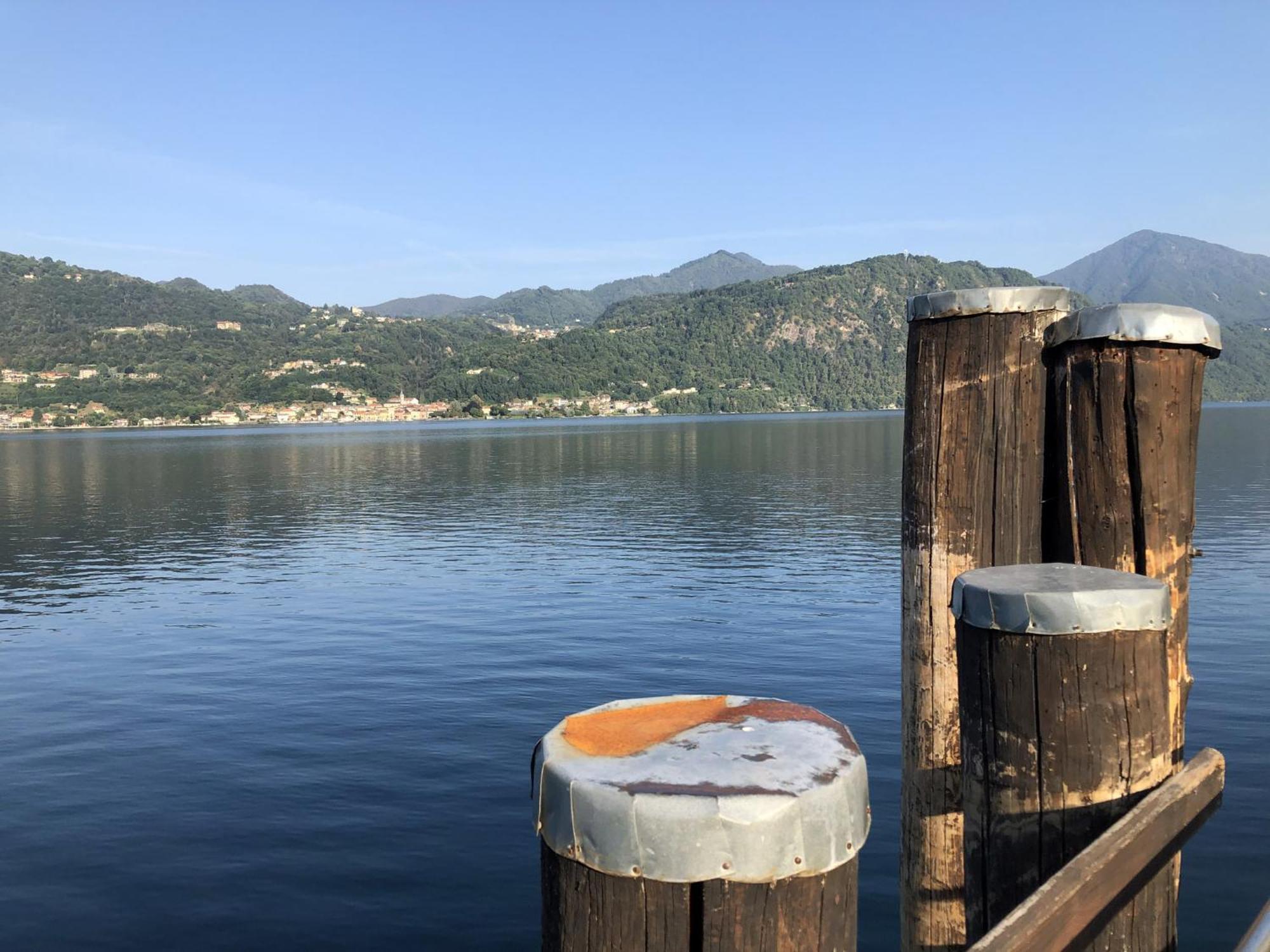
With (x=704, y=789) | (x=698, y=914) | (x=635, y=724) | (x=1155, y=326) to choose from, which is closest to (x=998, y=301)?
(x=1155, y=326)

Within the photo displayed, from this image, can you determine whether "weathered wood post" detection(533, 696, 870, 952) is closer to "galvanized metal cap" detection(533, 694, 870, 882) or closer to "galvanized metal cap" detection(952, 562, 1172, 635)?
"galvanized metal cap" detection(533, 694, 870, 882)

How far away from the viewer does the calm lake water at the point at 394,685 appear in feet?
33.5

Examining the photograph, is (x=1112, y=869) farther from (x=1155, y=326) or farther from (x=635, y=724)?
(x=1155, y=326)

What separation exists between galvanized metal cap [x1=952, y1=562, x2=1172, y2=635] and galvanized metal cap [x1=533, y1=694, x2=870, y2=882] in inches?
43.0

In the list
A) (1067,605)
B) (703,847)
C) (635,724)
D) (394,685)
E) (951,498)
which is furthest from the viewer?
(394,685)

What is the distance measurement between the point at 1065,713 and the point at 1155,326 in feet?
5.72

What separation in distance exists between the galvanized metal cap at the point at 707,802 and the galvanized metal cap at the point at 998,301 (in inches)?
113

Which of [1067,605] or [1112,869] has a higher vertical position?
[1067,605]

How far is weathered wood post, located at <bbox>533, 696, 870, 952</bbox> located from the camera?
180 centimetres

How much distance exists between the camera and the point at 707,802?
→ 1.81 metres

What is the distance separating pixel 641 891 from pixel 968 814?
199 cm

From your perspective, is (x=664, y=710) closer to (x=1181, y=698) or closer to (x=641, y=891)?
(x=641, y=891)

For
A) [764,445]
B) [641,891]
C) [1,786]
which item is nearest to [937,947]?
[641,891]

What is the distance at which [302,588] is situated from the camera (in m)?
27.8
